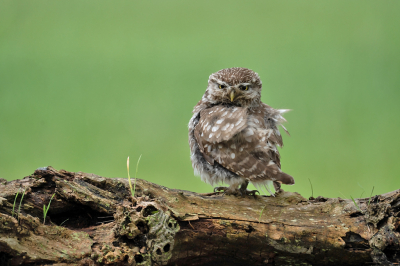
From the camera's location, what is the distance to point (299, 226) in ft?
7.70

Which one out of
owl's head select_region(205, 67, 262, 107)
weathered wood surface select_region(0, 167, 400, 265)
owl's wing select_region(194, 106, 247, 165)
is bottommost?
weathered wood surface select_region(0, 167, 400, 265)

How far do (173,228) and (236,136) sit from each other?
90 centimetres

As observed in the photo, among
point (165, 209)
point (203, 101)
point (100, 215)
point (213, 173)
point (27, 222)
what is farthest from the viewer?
point (203, 101)

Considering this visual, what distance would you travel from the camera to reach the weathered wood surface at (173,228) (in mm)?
1912

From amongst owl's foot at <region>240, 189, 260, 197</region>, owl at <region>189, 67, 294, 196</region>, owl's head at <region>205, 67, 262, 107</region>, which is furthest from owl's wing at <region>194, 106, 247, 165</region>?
owl's foot at <region>240, 189, 260, 197</region>

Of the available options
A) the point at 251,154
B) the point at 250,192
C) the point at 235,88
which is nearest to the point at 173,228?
the point at 251,154

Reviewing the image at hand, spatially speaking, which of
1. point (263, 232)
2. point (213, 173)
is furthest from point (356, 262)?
point (213, 173)

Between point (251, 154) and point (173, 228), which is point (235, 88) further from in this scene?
point (173, 228)

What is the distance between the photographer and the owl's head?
3.06m

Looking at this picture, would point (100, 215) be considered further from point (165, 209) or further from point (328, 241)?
point (328, 241)

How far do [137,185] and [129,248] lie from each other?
473 millimetres

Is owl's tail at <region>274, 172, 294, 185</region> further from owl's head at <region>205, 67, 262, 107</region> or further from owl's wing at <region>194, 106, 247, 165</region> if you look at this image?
owl's head at <region>205, 67, 262, 107</region>

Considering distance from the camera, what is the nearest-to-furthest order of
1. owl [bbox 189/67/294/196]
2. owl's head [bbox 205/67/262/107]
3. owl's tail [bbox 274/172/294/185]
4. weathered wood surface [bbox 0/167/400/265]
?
weathered wood surface [bbox 0/167/400/265]
owl's tail [bbox 274/172/294/185]
owl [bbox 189/67/294/196]
owl's head [bbox 205/67/262/107]

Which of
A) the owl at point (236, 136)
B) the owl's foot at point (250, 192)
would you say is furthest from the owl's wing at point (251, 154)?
the owl's foot at point (250, 192)
